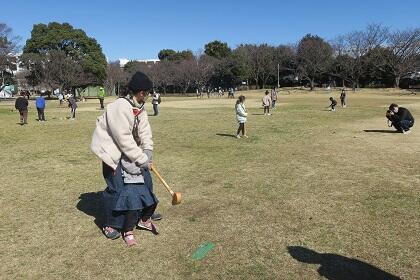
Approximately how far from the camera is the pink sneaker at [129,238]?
4718mm

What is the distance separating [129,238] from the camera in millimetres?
4746

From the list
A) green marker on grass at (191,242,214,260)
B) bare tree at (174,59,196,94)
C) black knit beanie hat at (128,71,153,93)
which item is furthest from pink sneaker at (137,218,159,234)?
bare tree at (174,59,196,94)

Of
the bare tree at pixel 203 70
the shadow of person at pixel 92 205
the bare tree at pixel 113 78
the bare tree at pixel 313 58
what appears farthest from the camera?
the bare tree at pixel 113 78

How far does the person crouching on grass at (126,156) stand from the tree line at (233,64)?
4973cm

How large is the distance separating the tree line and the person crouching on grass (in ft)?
163

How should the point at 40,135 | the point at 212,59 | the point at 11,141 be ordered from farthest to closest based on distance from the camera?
the point at 212,59 < the point at 40,135 < the point at 11,141

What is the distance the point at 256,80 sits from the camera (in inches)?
2859

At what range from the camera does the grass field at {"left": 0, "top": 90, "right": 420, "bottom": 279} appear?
4.16 meters

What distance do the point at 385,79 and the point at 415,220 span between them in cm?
6477

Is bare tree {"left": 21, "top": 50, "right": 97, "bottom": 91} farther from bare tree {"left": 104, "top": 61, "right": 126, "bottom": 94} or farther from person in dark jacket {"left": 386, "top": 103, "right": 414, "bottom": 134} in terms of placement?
person in dark jacket {"left": 386, "top": 103, "right": 414, "bottom": 134}

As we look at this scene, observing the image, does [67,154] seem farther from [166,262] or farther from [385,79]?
[385,79]

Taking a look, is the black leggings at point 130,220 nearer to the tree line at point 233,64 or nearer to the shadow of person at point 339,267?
the shadow of person at point 339,267

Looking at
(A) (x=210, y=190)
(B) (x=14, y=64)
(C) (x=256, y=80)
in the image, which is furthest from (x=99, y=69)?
(A) (x=210, y=190)

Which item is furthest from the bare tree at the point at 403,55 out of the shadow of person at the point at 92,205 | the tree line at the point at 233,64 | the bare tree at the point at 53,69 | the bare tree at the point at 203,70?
the shadow of person at the point at 92,205
